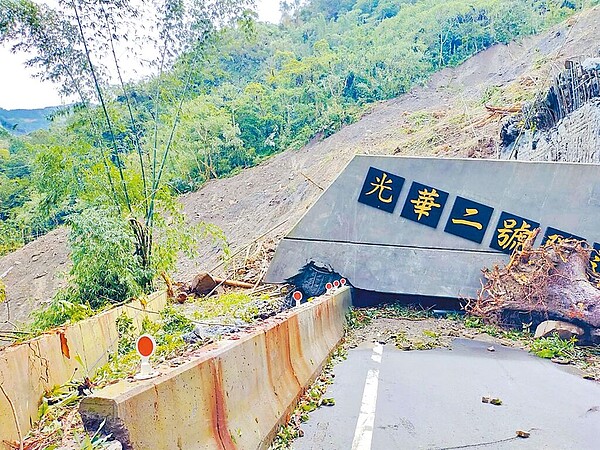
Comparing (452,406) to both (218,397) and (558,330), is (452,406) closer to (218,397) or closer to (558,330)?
(218,397)

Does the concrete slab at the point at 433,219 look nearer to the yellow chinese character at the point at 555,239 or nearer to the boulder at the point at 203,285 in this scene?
the yellow chinese character at the point at 555,239

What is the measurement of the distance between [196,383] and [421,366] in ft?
14.0

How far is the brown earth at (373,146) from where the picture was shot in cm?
2299

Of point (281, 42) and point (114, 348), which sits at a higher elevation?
point (281, 42)

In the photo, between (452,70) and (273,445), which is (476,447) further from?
(452,70)

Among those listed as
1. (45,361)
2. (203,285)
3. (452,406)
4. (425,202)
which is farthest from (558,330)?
(203,285)

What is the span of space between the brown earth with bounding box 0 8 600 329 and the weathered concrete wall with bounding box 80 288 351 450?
15219 millimetres

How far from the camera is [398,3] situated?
196ft

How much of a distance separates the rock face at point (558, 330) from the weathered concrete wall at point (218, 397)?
15.7 ft

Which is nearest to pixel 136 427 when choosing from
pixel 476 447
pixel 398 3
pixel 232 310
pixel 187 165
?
pixel 476 447

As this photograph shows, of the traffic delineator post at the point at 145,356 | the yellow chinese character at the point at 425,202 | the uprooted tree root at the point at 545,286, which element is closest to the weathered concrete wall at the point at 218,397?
the traffic delineator post at the point at 145,356

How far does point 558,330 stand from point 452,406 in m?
4.21

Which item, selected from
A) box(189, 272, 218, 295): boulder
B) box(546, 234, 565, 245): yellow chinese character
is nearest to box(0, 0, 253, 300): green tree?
box(189, 272, 218, 295): boulder

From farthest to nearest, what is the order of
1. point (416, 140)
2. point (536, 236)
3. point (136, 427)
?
point (416, 140)
point (536, 236)
point (136, 427)
